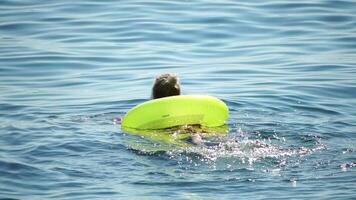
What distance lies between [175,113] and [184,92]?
307 cm

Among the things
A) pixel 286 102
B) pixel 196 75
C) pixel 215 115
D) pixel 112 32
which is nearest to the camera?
pixel 215 115

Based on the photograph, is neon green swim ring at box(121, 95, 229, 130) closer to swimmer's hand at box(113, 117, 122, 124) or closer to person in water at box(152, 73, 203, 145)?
person in water at box(152, 73, 203, 145)

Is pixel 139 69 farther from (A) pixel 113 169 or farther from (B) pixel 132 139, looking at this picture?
(A) pixel 113 169

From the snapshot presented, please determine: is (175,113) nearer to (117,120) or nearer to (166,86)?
(166,86)

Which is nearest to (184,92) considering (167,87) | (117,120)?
(117,120)

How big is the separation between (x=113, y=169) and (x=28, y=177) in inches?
33.5

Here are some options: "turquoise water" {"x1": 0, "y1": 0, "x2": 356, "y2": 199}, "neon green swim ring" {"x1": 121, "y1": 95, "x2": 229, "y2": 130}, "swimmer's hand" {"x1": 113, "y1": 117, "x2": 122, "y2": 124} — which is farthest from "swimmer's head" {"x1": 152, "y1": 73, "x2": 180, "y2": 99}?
"swimmer's hand" {"x1": 113, "y1": 117, "x2": 122, "y2": 124}

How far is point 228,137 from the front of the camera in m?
9.33

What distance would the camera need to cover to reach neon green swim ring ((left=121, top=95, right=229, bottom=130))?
9570mm

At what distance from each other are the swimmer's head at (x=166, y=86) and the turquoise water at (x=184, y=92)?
2.21 feet

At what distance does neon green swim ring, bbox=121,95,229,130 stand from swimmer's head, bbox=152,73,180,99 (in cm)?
32

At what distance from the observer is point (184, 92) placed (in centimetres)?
1268

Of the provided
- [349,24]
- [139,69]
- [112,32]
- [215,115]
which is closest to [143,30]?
[112,32]

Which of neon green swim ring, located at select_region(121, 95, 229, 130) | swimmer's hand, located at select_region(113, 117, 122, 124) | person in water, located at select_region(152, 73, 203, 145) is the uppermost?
person in water, located at select_region(152, 73, 203, 145)
